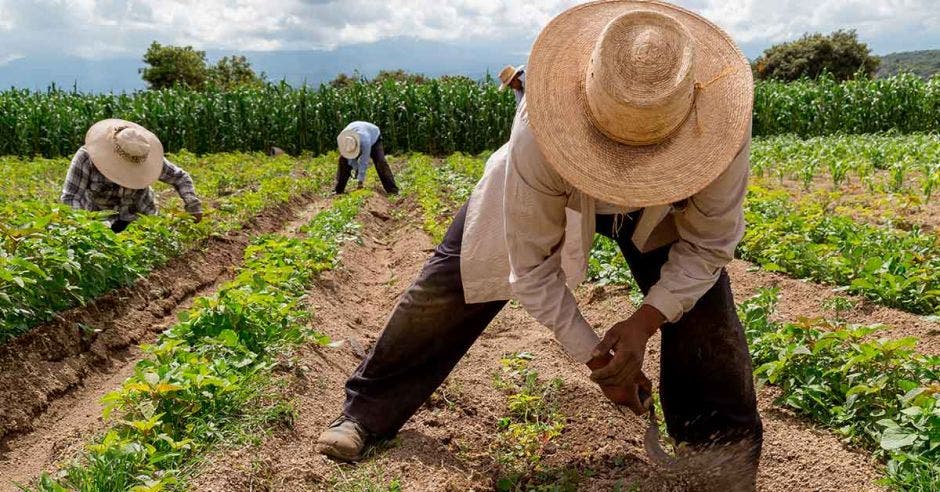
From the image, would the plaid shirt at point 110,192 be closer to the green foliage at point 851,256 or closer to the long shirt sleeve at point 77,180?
the long shirt sleeve at point 77,180

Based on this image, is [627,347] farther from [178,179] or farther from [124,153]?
[178,179]

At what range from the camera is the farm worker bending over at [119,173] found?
5551 mm

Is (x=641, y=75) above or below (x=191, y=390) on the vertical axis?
above

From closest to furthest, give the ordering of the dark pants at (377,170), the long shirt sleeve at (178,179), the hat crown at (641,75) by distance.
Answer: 1. the hat crown at (641,75)
2. the long shirt sleeve at (178,179)
3. the dark pants at (377,170)

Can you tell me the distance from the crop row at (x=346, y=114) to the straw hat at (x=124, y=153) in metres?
13.6

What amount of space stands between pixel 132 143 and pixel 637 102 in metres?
4.71

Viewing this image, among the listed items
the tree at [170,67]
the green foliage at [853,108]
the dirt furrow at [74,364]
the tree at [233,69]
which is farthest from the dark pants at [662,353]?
the tree at [233,69]

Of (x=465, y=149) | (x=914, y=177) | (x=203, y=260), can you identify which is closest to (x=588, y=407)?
(x=203, y=260)

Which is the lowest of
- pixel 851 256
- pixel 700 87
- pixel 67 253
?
pixel 67 253

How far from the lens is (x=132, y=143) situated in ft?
18.1

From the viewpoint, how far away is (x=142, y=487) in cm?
232

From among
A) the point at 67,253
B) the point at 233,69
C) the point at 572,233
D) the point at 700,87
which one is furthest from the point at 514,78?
the point at 233,69

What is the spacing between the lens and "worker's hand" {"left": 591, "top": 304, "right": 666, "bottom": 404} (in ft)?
7.69

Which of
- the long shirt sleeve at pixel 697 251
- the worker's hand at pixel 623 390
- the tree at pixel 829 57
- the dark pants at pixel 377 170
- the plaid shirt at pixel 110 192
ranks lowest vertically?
the dark pants at pixel 377 170
